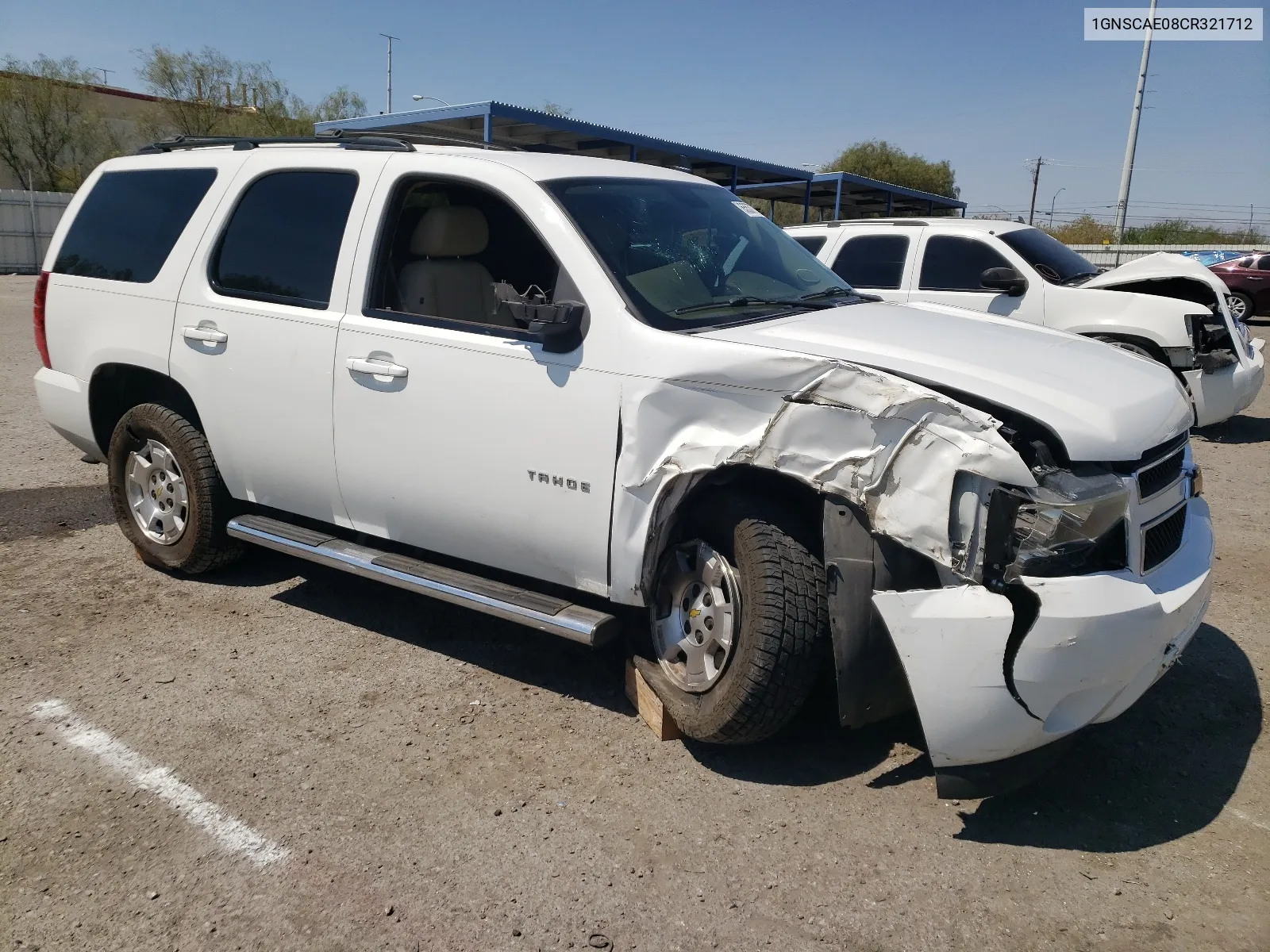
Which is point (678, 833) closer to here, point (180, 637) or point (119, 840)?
point (119, 840)

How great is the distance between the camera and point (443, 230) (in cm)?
439

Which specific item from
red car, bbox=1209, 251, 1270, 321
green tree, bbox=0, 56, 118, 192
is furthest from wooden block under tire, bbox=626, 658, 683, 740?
green tree, bbox=0, 56, 118, 192

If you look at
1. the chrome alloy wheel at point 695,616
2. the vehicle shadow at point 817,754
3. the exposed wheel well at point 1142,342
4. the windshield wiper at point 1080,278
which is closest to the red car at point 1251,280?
the windshield wiper at point 1080,278

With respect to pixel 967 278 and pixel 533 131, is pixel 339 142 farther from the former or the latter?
pixel 533 131

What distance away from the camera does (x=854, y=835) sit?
3.23 meters

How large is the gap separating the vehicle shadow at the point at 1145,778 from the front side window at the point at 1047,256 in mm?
5805

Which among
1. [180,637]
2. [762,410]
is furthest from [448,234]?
[180,637]

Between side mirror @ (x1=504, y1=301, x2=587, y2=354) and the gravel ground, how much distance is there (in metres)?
1.48

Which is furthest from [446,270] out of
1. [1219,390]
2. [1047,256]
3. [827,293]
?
[1219,390]

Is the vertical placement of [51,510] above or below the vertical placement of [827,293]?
below

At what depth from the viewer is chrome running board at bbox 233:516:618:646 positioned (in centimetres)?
366

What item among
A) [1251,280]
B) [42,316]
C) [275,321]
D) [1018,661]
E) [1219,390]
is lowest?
[1018,661]

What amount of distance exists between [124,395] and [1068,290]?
25.2ft

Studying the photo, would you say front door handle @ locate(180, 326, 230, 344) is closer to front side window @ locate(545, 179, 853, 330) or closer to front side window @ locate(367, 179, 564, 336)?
front side window @ locate(367, 179, 564, 336)
